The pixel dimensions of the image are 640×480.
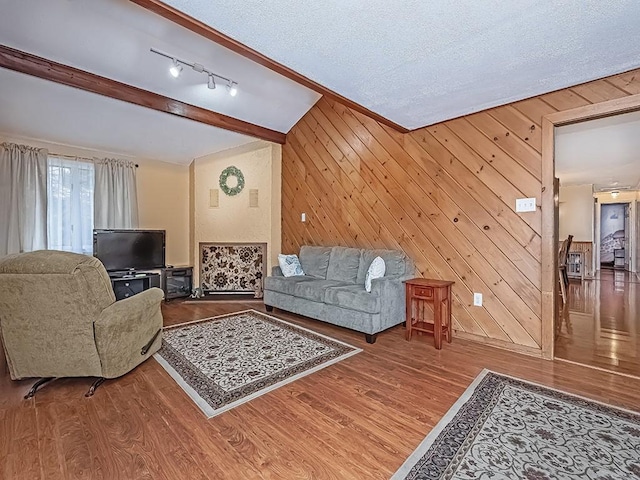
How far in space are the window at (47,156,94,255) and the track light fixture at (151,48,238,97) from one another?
250 centimetres

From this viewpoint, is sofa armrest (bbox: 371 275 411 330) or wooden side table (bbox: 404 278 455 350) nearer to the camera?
wooden side table (bbox: 404 278 455 350)

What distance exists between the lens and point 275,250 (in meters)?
5.21

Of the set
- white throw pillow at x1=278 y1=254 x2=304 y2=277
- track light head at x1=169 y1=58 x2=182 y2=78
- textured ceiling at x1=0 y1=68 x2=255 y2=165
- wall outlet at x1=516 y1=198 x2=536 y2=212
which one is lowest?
white throw pillow at x1=278 y1=254 x2=304 y2=277

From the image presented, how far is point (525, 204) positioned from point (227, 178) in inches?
174

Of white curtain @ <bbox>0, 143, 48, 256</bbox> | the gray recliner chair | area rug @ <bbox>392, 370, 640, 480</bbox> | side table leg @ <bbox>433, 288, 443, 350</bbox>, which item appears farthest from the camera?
white curtain @ <bbox>0, 143, 48, 256</bbox>

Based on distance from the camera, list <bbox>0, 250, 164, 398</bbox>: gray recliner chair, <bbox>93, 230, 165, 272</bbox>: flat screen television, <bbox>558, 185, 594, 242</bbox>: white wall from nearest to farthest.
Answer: <bbox>0, 250, 164, 398</bbox>: gray recliner chair < <bbox>93, 230, 165, 272</bbox>: flat screen television < <bbox>558, 185, 594, 242</bbox>: white wall

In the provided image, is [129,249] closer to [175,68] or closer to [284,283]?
[284,283]

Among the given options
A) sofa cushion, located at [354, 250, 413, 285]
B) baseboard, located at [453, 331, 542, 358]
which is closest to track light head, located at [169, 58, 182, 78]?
sofa cushion, located at [354, 250, 413, 285]

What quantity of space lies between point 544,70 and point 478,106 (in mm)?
678

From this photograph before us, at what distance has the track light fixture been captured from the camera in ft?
9.82

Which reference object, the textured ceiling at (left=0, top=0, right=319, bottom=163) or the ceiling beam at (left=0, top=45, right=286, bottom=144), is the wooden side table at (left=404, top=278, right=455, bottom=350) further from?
the ceiling beam at (left=0, top=45, right=286, bottom=144)

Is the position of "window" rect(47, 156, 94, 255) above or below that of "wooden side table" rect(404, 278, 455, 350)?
above

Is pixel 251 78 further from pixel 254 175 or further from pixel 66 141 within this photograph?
pixel 66 141

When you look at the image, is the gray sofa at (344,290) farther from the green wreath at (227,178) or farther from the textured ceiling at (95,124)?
the textured ceiling at (95,124)
